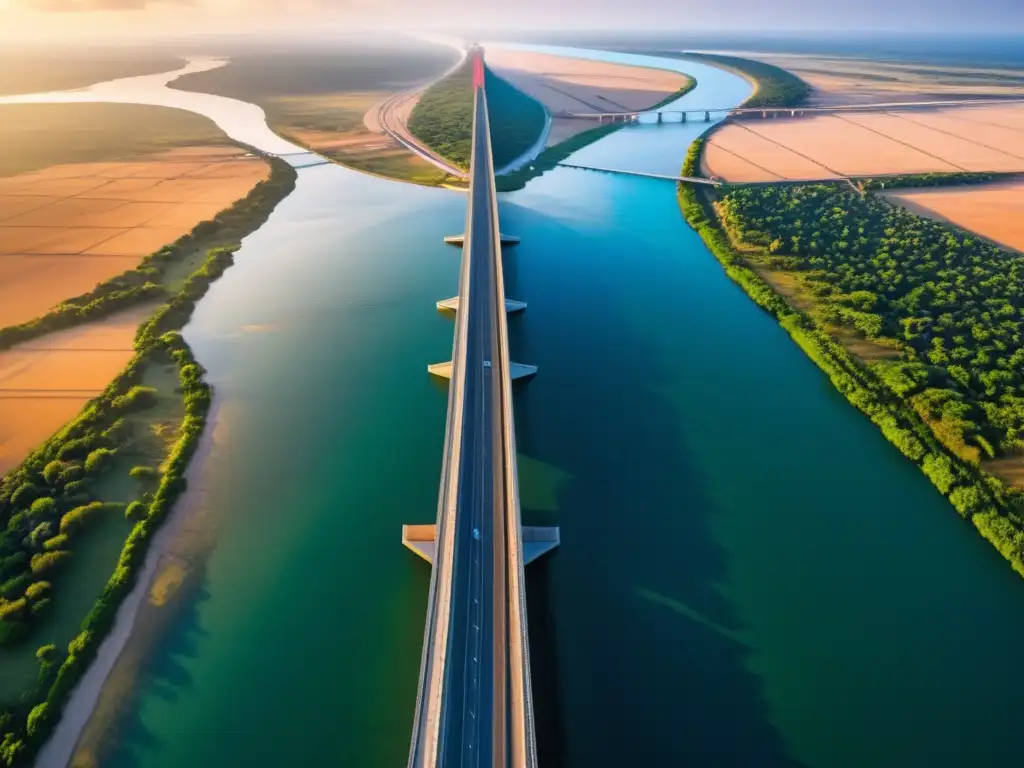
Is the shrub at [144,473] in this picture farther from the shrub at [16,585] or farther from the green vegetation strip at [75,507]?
the shrub at [16,585]

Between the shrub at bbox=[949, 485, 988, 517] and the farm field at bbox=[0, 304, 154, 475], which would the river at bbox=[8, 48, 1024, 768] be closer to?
the shrub at bbox=[949, 485, 988, 517]

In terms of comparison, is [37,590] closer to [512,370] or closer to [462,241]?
[512,370]

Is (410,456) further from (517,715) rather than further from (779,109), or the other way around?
(779,109)

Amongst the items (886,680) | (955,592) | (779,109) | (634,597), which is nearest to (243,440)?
(634,597)

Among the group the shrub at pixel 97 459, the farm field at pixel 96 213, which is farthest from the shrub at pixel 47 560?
the farm field at pixel 96 213

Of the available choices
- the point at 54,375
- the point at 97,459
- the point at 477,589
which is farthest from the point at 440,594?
the point at 54,375

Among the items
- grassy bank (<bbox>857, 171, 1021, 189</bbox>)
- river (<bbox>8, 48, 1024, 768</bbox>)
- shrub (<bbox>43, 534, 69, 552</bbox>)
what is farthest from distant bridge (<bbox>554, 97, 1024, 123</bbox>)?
shrub (<bbox>43, 534, 69, 552</bbox>)
